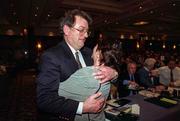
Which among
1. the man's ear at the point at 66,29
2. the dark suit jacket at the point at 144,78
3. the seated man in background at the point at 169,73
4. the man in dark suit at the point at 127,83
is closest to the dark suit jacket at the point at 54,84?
the man's ear at the point at 66,29

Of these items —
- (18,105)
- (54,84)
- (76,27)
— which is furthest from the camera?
(18,105)

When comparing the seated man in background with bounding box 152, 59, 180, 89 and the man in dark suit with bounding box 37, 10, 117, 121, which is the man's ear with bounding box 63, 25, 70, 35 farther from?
the seated man in background with bounding box 152, 59, 180, 89

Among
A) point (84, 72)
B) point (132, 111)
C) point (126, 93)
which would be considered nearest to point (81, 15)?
point (84, 72)

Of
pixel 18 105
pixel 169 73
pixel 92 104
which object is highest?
pixel 92 104

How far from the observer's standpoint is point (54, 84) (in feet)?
3.91

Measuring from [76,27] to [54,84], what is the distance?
0.36 m

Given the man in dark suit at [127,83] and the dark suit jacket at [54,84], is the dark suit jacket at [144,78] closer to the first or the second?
the man in dark suit at [127,83]

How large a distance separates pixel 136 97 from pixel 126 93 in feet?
1.52

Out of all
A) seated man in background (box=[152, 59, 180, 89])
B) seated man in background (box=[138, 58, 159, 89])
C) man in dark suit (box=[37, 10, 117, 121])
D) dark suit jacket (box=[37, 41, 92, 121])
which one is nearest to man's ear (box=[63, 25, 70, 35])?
man in dark suit (box=[37, 10, 117, 121])

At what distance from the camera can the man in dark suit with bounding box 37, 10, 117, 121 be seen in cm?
118

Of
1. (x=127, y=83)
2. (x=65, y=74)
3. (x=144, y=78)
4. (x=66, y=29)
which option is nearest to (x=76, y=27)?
(x=66, y=29)

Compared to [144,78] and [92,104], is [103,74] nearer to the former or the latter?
[92,104]

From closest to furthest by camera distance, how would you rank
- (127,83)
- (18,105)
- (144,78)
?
(127,83), (144,78), (18,105)

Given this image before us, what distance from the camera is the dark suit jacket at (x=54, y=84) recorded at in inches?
46.1
